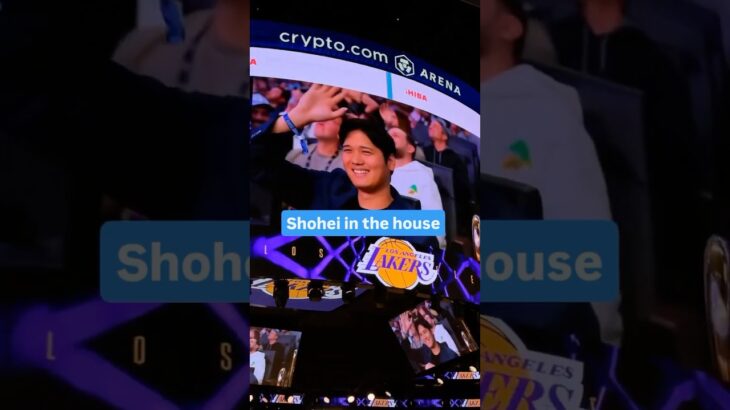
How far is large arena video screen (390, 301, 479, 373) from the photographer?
130 inches

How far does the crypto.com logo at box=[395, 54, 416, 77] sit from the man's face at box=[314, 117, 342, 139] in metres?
0.30

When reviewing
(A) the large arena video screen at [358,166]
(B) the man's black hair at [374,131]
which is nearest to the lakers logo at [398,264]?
(A) the large arena video screen at [358,166]

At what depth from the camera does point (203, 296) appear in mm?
3248

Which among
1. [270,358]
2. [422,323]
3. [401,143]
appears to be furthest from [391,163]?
[270,358]

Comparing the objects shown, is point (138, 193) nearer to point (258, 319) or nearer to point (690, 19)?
point (258, 319)

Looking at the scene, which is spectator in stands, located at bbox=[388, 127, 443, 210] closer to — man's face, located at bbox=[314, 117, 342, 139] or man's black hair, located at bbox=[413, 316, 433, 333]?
man's face, located at bbox=[314, 117, 342, 139]

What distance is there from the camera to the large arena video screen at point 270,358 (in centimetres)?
326

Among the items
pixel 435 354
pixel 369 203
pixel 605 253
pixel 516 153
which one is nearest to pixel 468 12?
pixel 516 153

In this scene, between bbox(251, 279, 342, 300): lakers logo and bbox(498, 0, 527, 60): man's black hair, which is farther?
bbox(498, 0, 527, 60): man's black hair

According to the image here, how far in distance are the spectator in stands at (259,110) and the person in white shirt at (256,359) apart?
2.53 ft

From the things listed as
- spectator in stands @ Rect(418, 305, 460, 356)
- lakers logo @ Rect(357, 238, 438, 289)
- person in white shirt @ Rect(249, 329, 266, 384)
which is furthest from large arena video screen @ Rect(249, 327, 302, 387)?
spectator in stands @ Rect(418, 305, 460, 356)

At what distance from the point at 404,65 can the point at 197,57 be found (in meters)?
0.78
